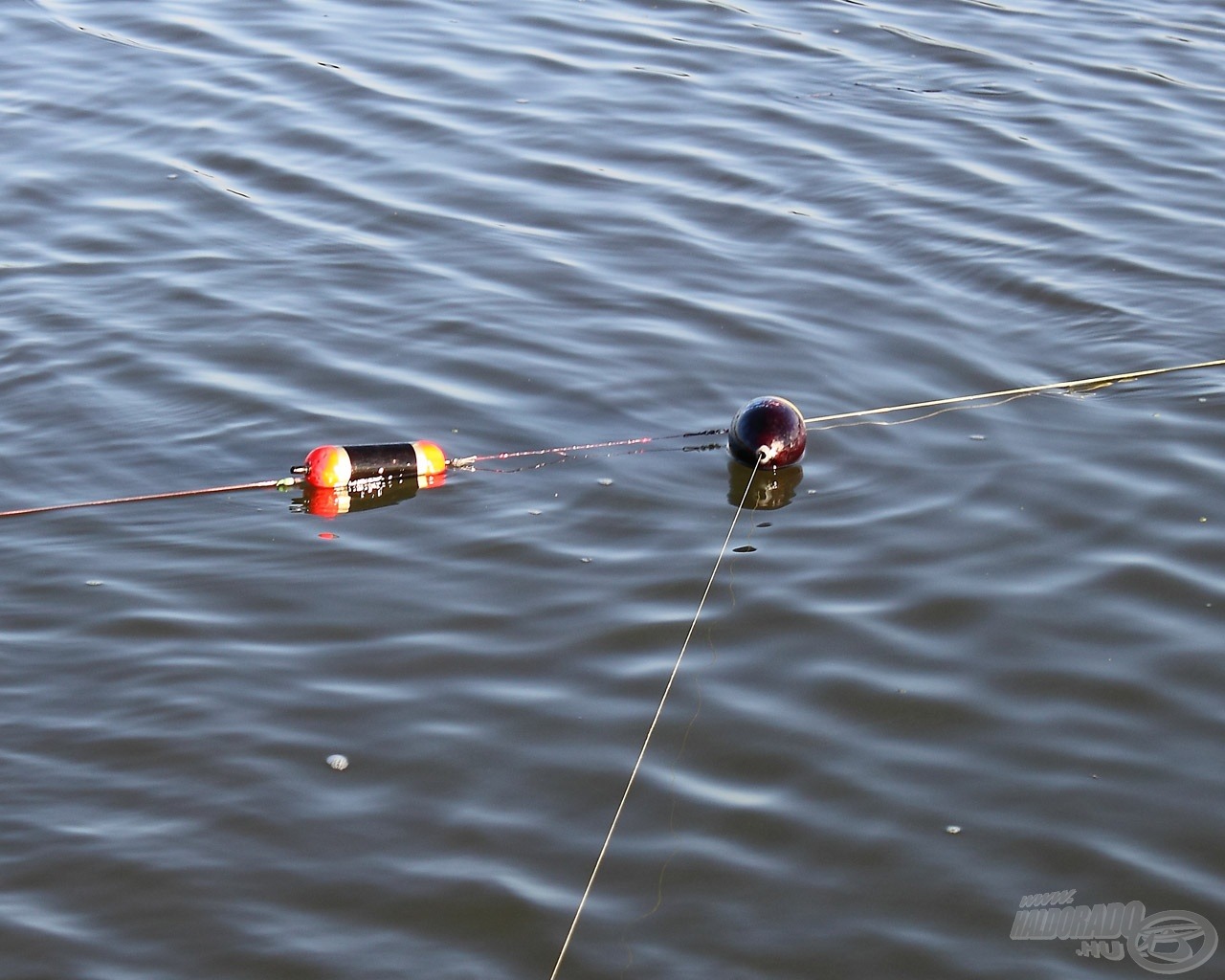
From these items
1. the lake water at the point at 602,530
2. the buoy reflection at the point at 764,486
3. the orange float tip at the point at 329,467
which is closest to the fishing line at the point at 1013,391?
the lake water at the point at 602,530

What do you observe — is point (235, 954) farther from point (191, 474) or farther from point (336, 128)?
point (336, 128)

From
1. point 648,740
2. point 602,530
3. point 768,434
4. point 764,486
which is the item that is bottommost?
point 648,740

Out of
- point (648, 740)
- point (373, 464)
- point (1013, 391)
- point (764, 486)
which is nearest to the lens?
point (648, 740)

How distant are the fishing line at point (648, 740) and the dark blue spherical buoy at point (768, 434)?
5cm

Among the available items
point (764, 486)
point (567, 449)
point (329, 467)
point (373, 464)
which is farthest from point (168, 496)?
point (764, 486)

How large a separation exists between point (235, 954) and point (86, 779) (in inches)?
35.1

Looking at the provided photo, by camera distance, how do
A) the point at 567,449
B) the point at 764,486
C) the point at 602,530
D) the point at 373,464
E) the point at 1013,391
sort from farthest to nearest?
the point at 1013,391
the point at 567,449
the point at 764,486
the point at 373,464
the point at 602,530

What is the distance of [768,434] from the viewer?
20.6 feet

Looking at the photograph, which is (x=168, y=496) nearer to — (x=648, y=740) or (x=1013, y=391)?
(x=648, y=740)

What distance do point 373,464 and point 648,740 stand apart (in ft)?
6.20

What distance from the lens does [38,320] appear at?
7.58m

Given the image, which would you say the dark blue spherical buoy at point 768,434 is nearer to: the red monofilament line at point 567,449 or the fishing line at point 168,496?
the red monofilament line at point 567,449

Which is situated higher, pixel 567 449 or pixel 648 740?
pixel 567 449

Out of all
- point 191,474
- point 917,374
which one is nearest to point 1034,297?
point 917,374
